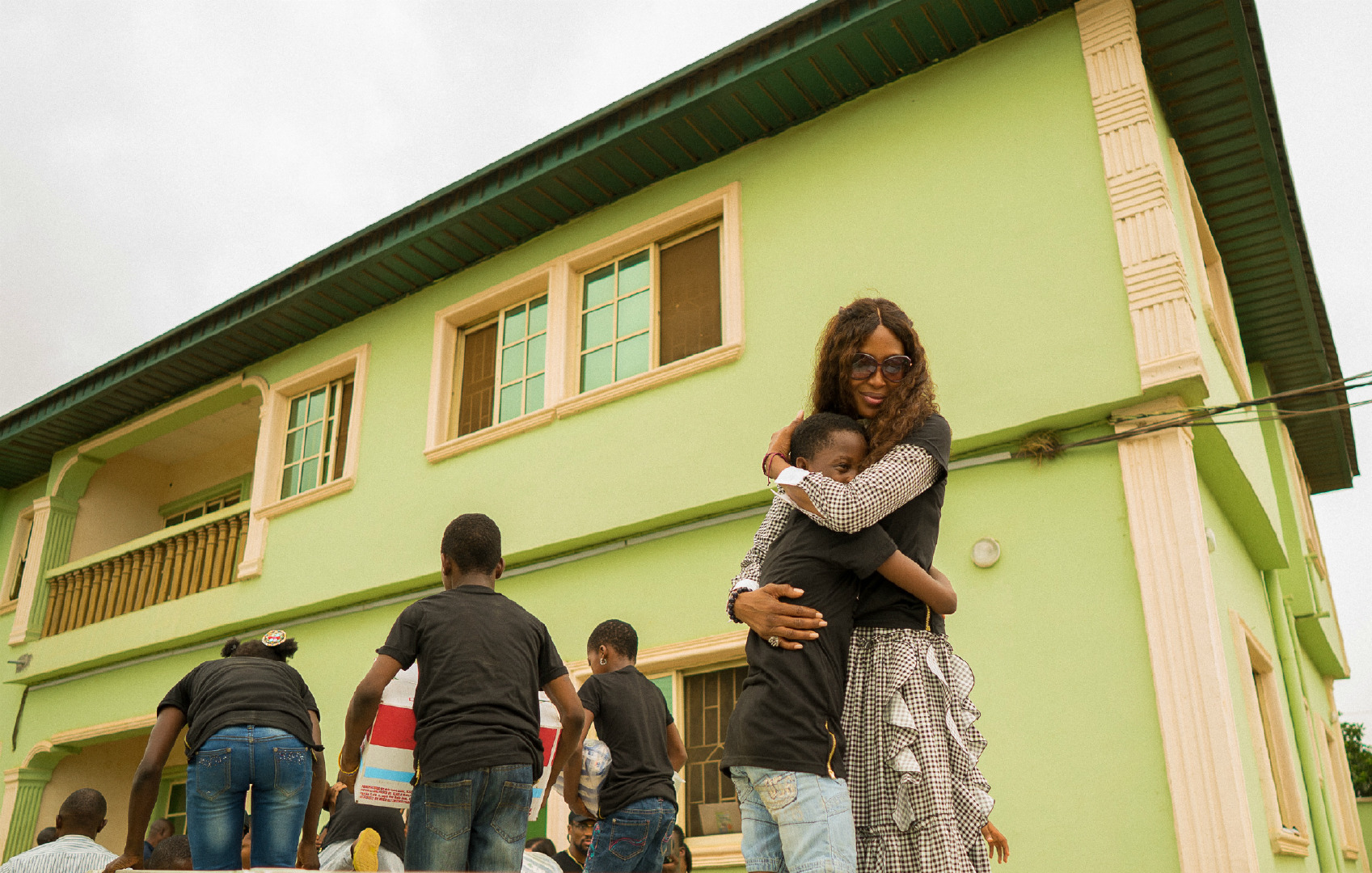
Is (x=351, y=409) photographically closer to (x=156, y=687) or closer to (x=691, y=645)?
(x=156, y=687)

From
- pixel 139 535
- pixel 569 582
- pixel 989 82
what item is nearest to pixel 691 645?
pixel 569 582

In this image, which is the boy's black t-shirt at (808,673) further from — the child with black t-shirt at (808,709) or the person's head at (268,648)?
the person's head at (268,648)

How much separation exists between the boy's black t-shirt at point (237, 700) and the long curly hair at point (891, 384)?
274cm

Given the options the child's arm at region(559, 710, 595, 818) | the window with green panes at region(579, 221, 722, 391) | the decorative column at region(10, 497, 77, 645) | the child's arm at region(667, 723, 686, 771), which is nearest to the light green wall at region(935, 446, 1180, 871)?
the child's arm at region(667, 723, 686, 771)

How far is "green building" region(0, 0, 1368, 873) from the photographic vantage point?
19.0 feet

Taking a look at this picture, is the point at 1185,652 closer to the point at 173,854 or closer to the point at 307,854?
the point at 307,854

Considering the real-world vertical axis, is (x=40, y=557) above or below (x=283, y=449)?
below

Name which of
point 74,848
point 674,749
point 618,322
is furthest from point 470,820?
point 618,322

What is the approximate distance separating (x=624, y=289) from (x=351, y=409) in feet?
11.5

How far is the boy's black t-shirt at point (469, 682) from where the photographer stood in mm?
3521

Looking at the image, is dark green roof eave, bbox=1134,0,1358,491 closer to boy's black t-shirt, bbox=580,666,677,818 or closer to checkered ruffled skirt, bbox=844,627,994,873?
boy's black t-shirt, bbox=580,666,677,818

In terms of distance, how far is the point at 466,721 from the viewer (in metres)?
3.54

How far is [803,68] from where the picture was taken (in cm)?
757

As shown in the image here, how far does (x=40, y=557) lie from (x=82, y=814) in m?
9.96
